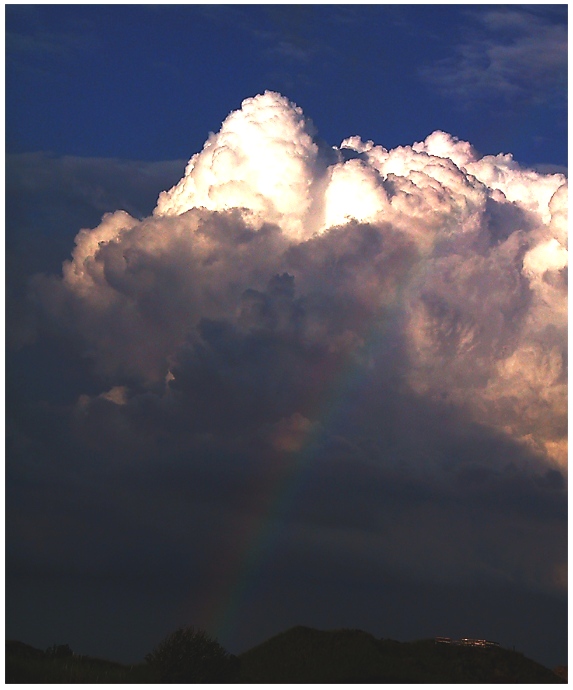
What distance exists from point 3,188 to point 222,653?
3245 cm

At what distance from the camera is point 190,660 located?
55031mm

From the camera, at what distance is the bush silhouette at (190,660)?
181ft

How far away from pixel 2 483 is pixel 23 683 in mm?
15842

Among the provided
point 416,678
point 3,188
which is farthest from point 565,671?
point 3,188

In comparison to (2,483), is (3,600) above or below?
below

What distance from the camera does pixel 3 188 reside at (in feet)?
221

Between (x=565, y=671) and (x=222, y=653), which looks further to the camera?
(x=565, y=671)

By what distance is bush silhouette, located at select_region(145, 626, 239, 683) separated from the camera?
55062mm

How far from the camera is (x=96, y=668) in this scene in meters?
57.2

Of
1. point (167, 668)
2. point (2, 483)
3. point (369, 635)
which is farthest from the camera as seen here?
point (2, 483)

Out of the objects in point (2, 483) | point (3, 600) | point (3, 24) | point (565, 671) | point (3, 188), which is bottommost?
point (565, 671)

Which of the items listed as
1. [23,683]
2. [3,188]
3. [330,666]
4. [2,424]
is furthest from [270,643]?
[3,188]

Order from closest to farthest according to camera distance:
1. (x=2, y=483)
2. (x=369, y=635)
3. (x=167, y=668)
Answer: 1. (x=167, y=668)
2. (x=369, y=635)
3. (x=2, y=483)

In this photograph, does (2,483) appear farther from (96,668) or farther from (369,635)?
(369,635)
